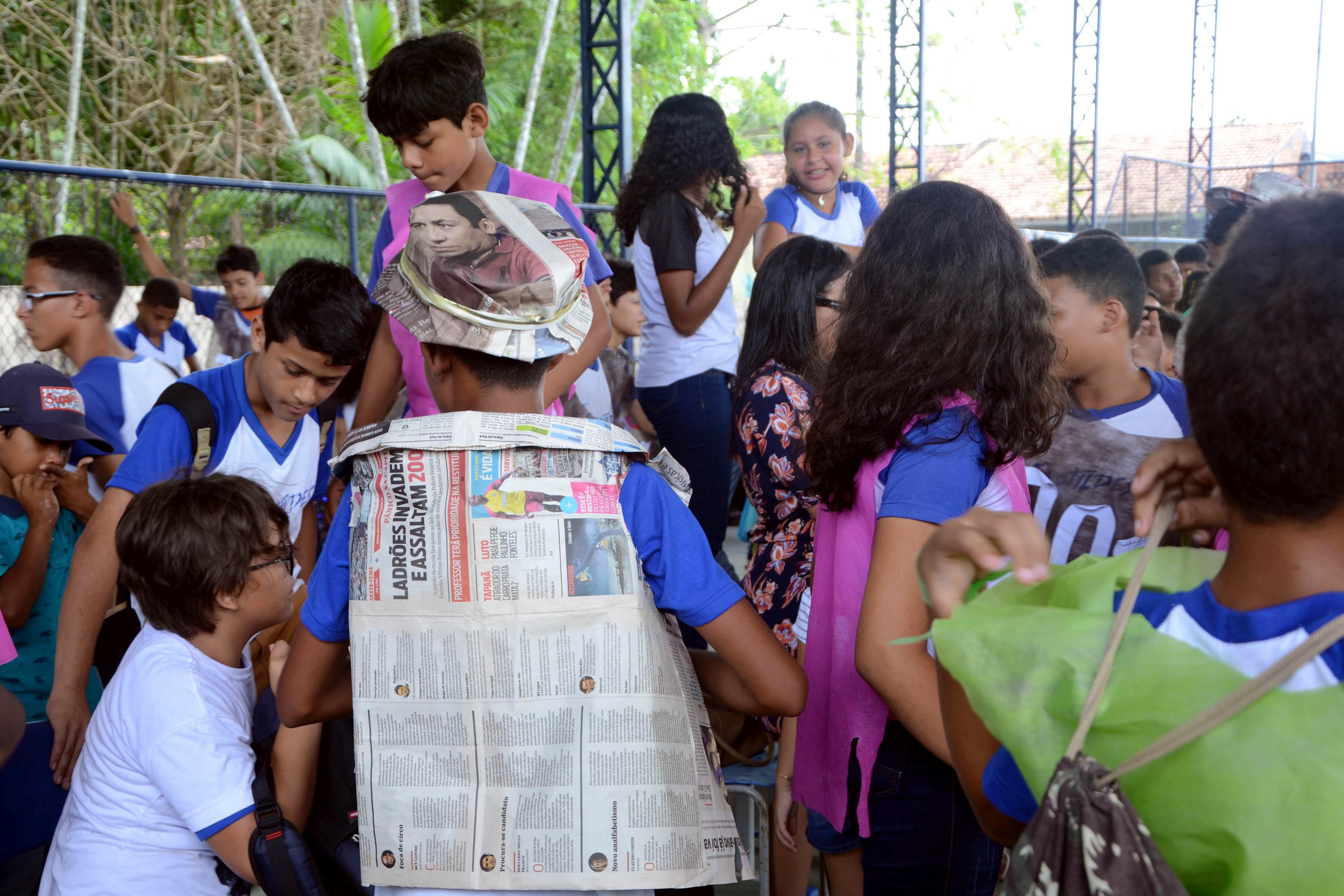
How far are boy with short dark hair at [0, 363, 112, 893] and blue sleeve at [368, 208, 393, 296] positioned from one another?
86 cm

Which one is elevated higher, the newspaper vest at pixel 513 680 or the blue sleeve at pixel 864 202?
the blue sleeve at pixel 864 202

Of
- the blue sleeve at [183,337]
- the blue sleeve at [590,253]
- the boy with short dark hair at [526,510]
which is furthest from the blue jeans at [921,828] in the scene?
the blue sleeve at [183,337]

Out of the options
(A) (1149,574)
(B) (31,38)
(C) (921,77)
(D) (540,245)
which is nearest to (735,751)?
(D) (540,245)

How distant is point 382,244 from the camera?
8.77 feet

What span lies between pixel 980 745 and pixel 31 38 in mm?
15235

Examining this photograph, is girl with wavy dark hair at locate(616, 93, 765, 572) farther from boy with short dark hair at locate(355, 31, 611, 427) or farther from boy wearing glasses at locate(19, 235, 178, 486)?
boy wearing glasses at locate(19, 235, 178, 486)

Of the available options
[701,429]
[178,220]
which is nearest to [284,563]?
[701,429]

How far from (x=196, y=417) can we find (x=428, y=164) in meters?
0.80

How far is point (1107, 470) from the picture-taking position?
2.18 meters

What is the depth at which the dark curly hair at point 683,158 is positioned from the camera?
11.9ft

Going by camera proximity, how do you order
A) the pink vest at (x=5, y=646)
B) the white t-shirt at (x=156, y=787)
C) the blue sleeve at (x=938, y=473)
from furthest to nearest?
the pink vest at (x=5, y=646)
the white t-shirt at (x=156, y=787)
the blue sleeve at (x=938, y=473)

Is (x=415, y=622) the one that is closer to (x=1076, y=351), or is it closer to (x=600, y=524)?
(x=600, y=524)

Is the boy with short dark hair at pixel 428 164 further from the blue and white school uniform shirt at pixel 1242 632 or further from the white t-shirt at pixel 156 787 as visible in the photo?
the blue and white school uniform shirt at pixel 1242 632

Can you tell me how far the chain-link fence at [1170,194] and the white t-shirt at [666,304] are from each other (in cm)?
1066
